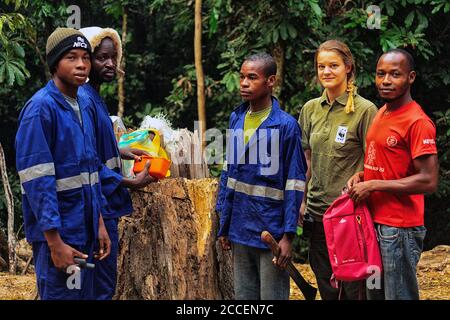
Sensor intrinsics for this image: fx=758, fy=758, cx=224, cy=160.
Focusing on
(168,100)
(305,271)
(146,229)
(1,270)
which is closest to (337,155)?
(146,229)

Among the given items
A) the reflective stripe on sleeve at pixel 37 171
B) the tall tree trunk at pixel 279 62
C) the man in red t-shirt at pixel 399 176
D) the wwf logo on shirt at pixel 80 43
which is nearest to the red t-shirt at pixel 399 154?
the man in red t-shirt at pixel 399 176

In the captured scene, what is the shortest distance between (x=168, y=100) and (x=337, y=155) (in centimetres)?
556

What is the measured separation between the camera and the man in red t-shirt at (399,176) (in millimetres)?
3434

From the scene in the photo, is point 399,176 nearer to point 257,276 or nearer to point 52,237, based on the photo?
point 257,276

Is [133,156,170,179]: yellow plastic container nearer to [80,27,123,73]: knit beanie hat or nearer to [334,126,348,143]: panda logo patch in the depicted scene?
[80,27,123,73]: knit beanie hat

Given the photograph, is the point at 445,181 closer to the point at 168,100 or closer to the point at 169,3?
the point at 168,100

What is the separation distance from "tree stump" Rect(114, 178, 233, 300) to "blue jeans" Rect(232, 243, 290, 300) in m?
0.61

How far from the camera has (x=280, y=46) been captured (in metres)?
8.02

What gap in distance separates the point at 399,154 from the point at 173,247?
156 centimetres

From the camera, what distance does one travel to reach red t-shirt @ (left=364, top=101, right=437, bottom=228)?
344 centimetres

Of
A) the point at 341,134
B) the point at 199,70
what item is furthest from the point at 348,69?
the point at 199,70

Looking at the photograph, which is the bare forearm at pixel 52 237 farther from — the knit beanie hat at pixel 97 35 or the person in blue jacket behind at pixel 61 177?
the knit beanie hat at pixel 97 35

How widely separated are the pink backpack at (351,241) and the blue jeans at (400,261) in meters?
0.06

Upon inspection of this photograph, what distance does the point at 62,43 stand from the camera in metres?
3.32
